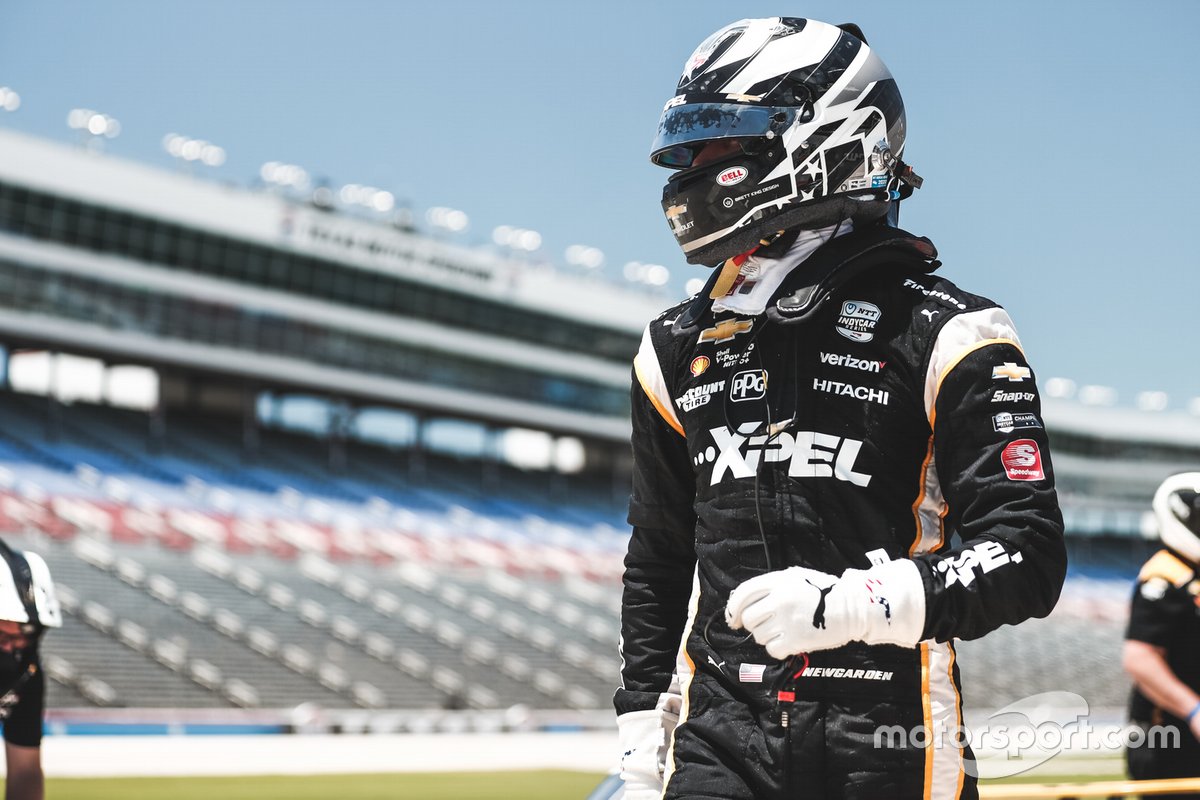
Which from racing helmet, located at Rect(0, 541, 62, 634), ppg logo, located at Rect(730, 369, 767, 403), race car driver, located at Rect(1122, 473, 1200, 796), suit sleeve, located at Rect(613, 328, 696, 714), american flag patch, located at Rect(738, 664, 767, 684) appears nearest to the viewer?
american flag patch, located at Rect(738, 664, 767, 684)

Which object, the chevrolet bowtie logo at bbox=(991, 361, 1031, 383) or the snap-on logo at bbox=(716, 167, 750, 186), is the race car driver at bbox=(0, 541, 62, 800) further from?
the chevrolet bowtie logo at bbox=(991, 361, 1031, 383)

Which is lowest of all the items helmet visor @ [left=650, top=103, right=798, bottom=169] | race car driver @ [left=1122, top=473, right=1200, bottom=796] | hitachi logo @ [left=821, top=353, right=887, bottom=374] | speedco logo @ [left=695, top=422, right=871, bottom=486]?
race car driver @ [left=1122, top=473, right=1200, bottom=796]

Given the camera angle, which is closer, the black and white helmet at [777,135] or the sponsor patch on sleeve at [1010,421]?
the sponsor patch on sleeve at [1010,421]

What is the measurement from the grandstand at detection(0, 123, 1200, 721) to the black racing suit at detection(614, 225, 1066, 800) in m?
16.3

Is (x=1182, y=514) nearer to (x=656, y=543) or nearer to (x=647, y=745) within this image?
(x=656, y=543)

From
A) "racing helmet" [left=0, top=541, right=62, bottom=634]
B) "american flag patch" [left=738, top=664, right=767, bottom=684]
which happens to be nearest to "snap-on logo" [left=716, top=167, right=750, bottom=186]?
"american flag patch" [left=738, top=664, right=767, bottom=684]

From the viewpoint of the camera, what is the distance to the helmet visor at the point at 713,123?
6.88 feet

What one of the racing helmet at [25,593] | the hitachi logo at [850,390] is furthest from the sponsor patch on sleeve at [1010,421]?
the racing helmet at [25,593]

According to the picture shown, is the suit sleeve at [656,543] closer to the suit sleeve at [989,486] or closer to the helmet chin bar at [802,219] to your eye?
the helmet chin bar at [802,219]

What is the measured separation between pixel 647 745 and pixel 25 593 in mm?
2323

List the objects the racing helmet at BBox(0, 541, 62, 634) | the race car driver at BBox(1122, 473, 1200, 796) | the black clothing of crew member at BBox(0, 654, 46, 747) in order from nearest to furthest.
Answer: the racing helmet at BBox(0, 541, 62, 634)
the black clothing of crew member at BBox(0, 654, 46, 747)
the race car driver at BBox(1122, 473, 1200, 796)

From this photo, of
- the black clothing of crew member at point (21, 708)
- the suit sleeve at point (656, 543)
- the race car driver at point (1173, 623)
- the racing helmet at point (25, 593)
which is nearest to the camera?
the suit sleeve at point (656, 543)

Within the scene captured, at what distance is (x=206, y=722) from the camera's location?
1691 cm

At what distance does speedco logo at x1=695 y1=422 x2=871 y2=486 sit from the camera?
196cm
